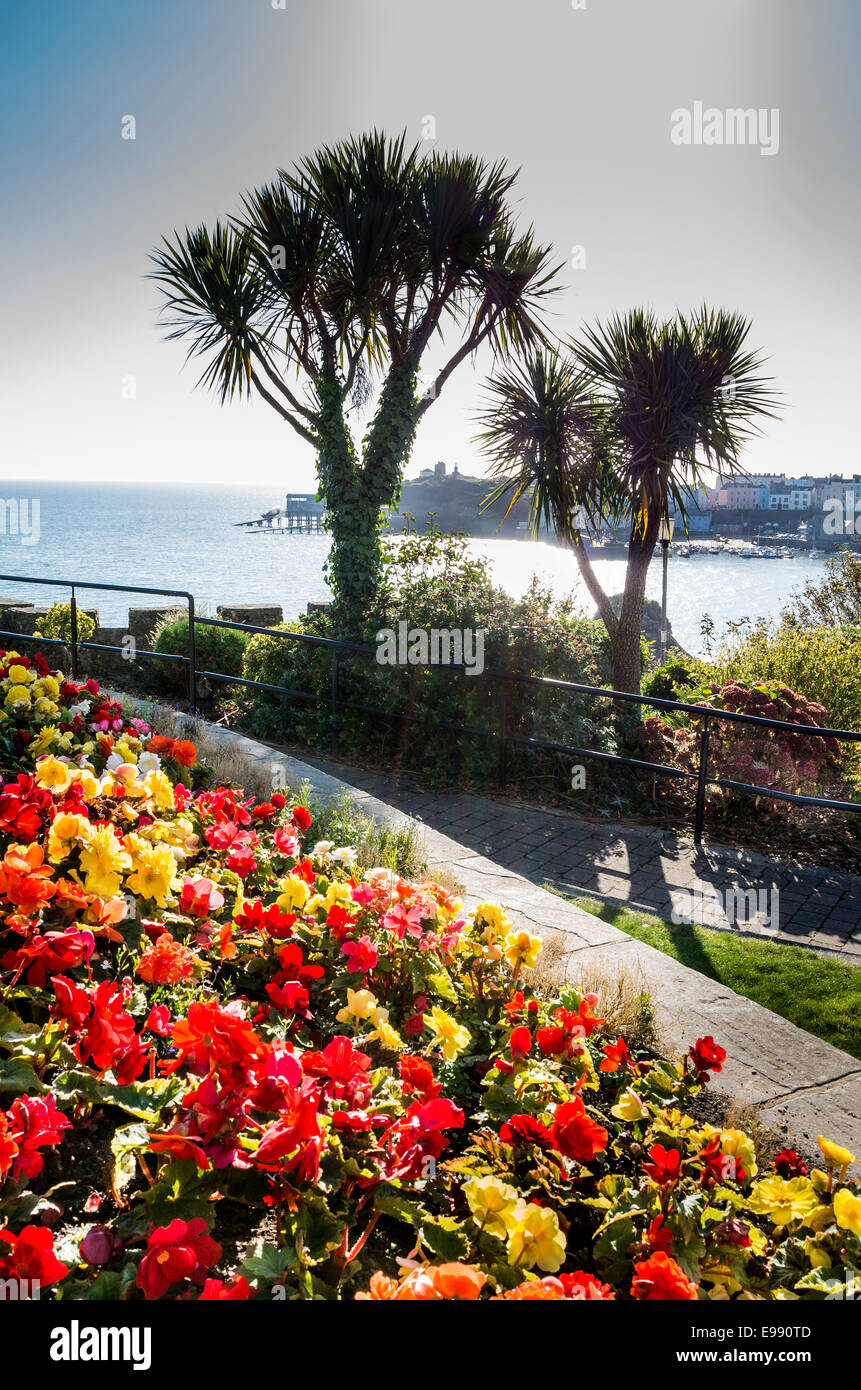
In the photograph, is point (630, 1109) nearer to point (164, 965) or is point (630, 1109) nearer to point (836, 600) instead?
point (164, 965)

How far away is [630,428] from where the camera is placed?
9516 mm

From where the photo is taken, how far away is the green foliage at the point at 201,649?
870 centimetres

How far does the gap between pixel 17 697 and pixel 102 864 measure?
7.04 ft

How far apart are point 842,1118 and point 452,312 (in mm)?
8257

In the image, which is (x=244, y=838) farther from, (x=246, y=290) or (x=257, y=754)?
(x=246, y=290)

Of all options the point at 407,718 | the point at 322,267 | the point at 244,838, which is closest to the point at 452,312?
the point at 322,267

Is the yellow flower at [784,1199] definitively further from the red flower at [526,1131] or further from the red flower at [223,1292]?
the red flower at [223,1292]

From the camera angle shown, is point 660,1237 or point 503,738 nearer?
point 660,1237

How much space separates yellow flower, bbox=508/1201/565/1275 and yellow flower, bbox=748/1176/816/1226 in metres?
0.43

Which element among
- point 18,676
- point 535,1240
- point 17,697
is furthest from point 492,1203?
point 18,676

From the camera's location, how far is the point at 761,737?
665 centimetres

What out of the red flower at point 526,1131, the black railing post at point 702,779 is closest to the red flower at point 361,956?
the red flower at point 526,1131

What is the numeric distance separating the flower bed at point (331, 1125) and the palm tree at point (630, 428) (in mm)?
7928

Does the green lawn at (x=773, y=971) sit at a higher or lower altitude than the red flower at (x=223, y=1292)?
lower
